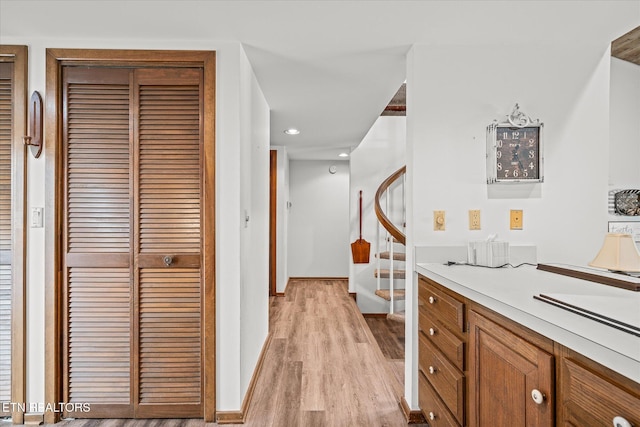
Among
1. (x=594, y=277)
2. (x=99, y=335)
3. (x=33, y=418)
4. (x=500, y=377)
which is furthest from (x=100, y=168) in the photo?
(x=594, y=277)

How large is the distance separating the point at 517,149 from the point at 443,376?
1.28 m

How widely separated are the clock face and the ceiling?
514 millimetres

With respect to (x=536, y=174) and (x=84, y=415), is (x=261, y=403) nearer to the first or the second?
(x=84, y=415)

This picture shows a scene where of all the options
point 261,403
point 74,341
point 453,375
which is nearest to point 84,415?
point 74,341

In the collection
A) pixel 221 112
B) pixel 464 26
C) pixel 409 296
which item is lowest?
pixel 409 296

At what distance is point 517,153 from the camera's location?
6.41 ft

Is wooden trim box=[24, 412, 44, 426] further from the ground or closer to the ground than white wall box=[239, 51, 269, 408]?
closer to the ground

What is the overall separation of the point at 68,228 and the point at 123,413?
1104 mm

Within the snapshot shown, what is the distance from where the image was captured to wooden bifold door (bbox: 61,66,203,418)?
6.54 ft

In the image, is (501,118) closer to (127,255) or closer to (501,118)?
(501,118)

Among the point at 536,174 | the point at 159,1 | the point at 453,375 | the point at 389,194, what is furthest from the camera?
the point at 389,194

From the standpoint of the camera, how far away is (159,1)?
63.7 inches

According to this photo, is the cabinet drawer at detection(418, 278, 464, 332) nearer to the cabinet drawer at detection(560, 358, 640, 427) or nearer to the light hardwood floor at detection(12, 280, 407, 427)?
the cabinet drawer at detection(560, 358, 640, 427)

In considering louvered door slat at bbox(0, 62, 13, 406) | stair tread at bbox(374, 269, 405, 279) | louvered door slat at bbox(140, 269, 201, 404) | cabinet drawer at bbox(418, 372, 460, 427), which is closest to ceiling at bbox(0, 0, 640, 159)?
louvered door slat at bbox(0, 62, 13, 406)
